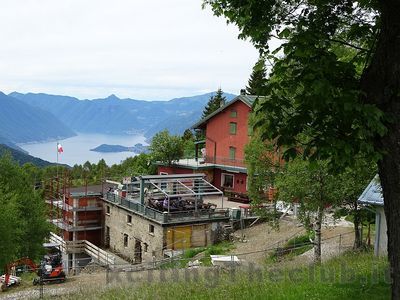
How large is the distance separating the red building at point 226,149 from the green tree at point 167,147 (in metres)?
0.94

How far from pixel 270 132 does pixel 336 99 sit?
4.34 ft

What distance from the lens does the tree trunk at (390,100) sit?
634 cm

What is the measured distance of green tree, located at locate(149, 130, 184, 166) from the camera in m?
50.5

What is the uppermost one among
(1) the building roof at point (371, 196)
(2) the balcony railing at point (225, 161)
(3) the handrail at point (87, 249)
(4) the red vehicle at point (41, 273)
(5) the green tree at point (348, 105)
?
(5) the green tree at point (348, 105)

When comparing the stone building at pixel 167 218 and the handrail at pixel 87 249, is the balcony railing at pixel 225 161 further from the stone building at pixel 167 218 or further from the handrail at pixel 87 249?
the handrail at pixel 87 249

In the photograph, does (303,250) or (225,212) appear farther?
(225,212)

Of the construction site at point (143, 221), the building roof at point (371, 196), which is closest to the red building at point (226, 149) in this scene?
the construction site at point (143, 221)

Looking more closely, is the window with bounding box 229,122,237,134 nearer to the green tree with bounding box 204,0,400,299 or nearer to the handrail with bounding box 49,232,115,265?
the handrail with bounding box 49,232,115,265

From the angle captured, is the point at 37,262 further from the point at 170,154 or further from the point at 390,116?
the point at 390,116

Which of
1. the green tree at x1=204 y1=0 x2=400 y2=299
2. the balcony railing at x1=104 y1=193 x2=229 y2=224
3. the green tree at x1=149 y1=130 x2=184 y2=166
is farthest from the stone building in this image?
the green tree at x1=204 y1=0 x2=400 y2=299

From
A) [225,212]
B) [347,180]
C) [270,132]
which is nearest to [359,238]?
[347,180]

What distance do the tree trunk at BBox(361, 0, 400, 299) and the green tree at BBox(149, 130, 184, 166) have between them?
4391 centimetres

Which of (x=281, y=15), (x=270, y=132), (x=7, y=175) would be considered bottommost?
(x=7, y=175)

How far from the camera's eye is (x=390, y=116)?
6305 millimetres
